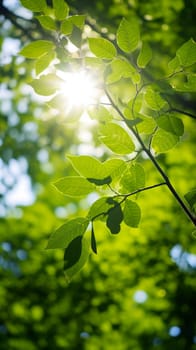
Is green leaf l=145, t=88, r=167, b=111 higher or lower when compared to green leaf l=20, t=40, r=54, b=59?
lower

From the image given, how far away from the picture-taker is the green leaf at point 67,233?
118 cm

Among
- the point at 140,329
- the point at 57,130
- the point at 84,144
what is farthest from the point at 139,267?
the point at 57,130

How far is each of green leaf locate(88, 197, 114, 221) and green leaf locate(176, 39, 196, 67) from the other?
1.78 feet

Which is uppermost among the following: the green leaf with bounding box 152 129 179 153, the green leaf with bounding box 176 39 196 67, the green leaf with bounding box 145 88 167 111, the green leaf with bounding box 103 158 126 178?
the green leaf with bounding box 176 39 196 67

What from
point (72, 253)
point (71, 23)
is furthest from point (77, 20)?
point (72, 253)

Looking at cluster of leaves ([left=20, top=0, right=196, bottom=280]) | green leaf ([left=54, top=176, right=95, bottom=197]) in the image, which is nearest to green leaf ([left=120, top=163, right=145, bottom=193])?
cluster of leaves ([left=20, top=0, right=196, bottom=280])

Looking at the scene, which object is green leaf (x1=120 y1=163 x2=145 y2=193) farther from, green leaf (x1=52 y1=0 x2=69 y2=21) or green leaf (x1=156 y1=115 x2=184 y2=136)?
green leaf (x1=52 y1=0 x2=69 y2=21)

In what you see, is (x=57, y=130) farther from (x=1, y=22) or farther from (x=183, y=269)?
(x=183, y=269)

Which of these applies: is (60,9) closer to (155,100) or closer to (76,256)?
(155,100)

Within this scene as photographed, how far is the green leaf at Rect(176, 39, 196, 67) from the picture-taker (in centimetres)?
123

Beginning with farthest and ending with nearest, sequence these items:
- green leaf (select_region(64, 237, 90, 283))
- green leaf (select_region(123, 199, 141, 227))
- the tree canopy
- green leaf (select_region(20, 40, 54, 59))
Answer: the tree canopy → green leaf (select_region(20, 40, 54, 59)) → green leaf (select_region(123, 199, 141, 227)) → green leaf (select_region(64, 237, 90, 283))

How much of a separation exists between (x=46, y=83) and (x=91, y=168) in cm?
37

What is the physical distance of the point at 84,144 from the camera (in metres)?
6.79

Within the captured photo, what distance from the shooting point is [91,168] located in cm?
121
